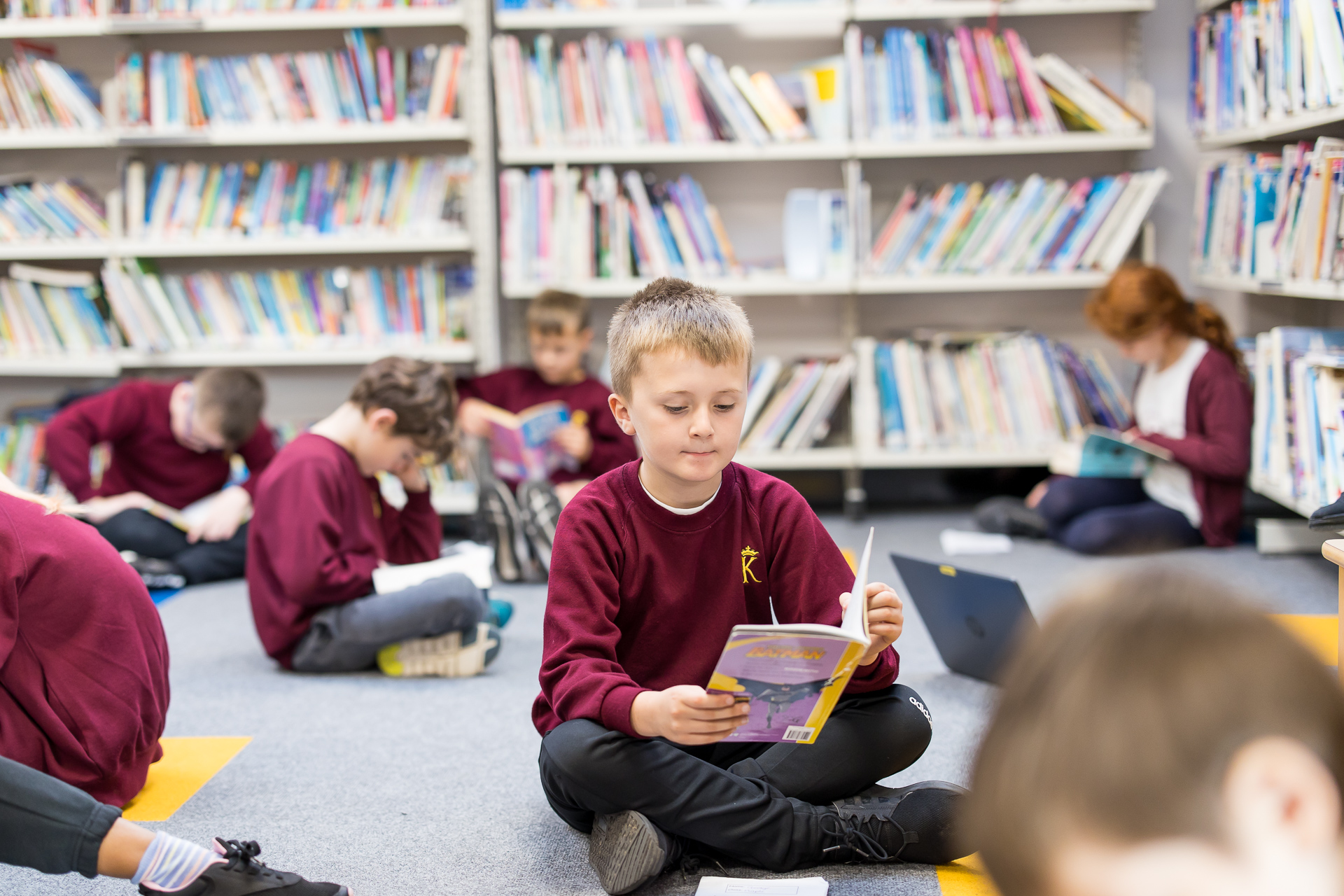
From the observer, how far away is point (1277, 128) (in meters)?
2.52

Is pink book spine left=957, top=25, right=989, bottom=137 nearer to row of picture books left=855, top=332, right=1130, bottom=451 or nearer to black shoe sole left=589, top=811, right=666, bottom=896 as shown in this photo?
row of picture books left=855, top=332, right=1130, bottom=451

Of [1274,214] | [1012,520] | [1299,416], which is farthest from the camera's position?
[1012,520]

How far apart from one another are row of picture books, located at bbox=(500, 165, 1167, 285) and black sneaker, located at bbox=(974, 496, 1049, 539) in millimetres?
699

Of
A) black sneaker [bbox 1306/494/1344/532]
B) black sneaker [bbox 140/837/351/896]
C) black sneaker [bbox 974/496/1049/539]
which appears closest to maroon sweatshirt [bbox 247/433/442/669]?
black sneaker [bbox 140/837/351/896]

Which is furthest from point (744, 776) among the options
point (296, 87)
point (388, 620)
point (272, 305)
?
point (296, 87)

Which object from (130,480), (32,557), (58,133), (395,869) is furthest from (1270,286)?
(58,133)

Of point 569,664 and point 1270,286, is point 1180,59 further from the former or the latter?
point 569,664

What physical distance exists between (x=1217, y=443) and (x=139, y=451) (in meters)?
2.88

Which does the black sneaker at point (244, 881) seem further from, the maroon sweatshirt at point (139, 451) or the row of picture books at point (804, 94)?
the row of picture books at point (804, 94)

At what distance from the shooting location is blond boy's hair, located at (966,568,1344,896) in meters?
0.48

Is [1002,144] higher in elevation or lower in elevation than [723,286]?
higher

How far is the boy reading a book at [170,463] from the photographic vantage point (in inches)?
111

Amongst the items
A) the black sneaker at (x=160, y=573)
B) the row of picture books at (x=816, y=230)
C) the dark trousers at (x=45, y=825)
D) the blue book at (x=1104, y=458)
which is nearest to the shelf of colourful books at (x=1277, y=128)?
the row of picture books at (x=816, y=230)

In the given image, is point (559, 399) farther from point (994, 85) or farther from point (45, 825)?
point (45, 825)
